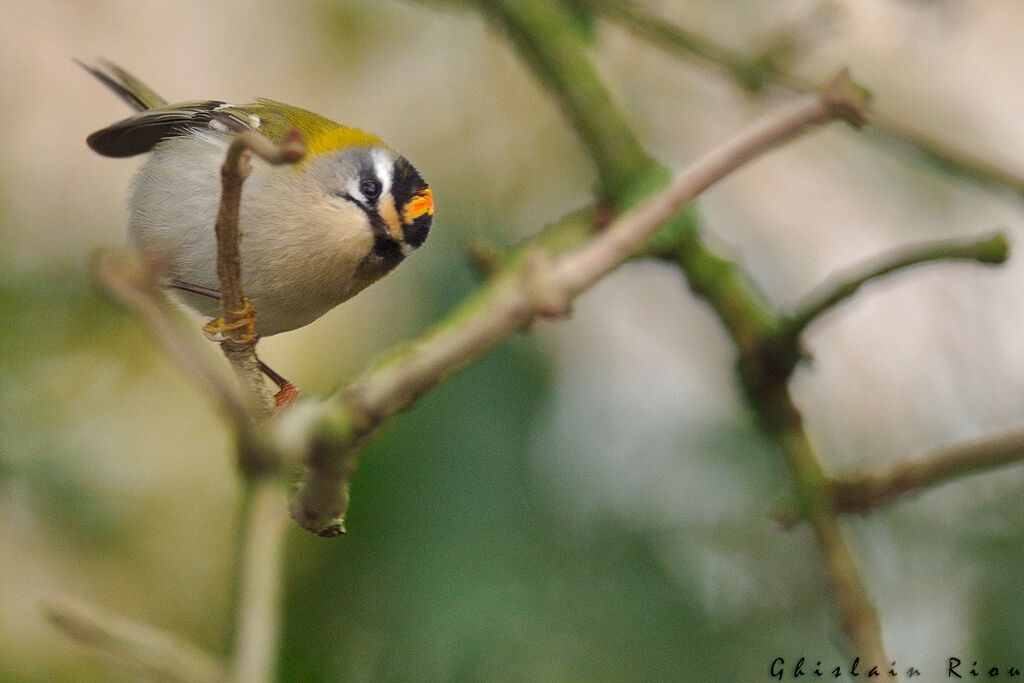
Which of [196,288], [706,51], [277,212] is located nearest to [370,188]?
[277,212]

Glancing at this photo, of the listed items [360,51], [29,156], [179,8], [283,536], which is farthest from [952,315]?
[179,8]

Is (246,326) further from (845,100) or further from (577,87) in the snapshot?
(577,87)

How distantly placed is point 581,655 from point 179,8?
7.15 feet

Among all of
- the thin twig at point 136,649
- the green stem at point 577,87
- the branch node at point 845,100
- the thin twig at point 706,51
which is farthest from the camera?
the thin twig at point 706,51

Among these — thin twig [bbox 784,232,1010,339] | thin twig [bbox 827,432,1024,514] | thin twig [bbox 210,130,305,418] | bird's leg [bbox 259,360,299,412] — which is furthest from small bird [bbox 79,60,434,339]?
thin twig [bbox 827,432,1024,514]

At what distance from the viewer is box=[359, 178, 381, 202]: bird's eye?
1.60 meters

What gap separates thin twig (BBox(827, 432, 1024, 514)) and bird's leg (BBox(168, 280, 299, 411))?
75 cm

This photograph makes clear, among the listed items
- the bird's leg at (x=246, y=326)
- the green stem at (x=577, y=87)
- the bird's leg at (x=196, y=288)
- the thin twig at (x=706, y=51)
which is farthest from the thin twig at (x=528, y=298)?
the thin twig at (x=706, y=51)

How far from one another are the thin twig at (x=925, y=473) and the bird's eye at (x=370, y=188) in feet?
2.55

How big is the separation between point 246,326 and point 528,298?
23.2 inches

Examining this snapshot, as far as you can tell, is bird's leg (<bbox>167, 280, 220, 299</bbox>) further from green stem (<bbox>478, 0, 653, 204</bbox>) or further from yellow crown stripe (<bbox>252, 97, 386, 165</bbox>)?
green stem (<bbox>478, 0, 653, 204</bbox>)

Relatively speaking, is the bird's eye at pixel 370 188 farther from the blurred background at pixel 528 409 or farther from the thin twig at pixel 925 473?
the thin twig at pixel 925 473

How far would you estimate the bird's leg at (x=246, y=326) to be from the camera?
4.06ft

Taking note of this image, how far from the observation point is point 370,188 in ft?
5.31
